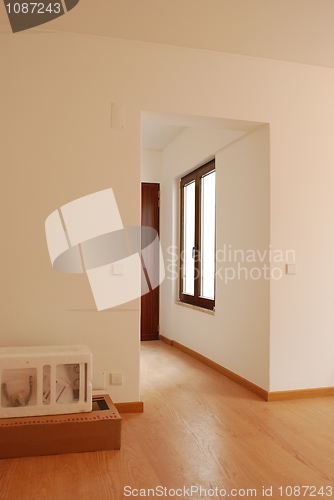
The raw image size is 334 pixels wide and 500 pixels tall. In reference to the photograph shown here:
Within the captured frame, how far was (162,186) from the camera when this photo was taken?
6.73 metres

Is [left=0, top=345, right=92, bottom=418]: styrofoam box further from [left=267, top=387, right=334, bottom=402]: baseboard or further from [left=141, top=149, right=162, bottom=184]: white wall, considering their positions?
[left=141, top=149, right=162, bottom=184]: white wall

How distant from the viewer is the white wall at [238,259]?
3.90 m

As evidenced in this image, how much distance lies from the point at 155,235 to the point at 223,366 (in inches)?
102

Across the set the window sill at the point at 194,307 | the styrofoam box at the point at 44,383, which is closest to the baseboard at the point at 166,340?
→ the window sill at the point at 194,307

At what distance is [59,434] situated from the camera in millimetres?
A: 2646

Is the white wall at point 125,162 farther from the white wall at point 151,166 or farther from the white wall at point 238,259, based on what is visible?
the white wall at point 151,166

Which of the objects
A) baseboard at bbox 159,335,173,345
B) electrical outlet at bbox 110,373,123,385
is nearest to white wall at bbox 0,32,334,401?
electrical outlet at bbox 110,373,123,385

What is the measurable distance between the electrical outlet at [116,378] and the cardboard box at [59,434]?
0.59 m

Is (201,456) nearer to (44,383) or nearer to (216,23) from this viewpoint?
(44,383)

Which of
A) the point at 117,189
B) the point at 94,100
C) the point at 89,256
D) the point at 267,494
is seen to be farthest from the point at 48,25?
the point at 267,494

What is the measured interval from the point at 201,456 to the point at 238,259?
209cm

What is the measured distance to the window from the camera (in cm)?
524

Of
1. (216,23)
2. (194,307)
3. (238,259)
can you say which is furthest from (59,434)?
(194,307)

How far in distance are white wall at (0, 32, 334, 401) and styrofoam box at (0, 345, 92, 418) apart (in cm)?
51
